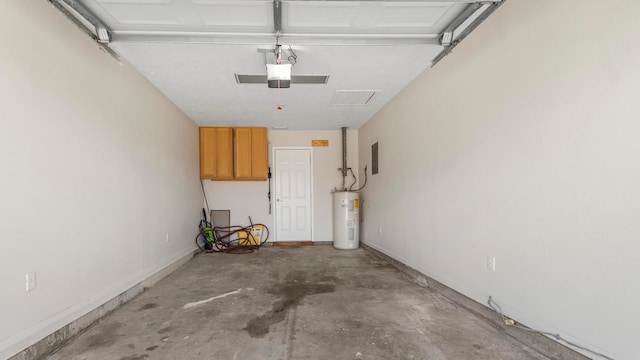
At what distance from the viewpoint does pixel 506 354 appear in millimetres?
1874

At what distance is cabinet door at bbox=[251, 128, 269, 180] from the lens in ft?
19.6

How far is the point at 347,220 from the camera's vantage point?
19.0 feet

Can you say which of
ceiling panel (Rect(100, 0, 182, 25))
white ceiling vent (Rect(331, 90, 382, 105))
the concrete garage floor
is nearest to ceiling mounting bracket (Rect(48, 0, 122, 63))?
ceiling panel (Rect(100, 0, 182, 25))

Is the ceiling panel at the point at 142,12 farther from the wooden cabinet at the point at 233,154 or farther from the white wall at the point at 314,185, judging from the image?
the white wall at the point at 314,185

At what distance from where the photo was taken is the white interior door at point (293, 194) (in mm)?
6398

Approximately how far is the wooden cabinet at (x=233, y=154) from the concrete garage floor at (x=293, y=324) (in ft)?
8.16

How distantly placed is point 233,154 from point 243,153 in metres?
0.27

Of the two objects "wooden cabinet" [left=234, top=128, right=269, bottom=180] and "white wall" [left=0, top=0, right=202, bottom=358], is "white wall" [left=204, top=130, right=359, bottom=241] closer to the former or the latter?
"wooden cabinet" [left=234, top=128, right=269, bottom=180]

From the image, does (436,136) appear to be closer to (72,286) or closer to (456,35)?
(456,35)

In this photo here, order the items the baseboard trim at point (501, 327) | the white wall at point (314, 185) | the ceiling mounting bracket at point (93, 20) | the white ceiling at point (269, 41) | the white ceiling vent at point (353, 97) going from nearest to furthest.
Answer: the baseboard trim at point (501, 327)
the ceiling mounting bracket at point (93, 20)
the white ceiling at point (269, 41)
the white ceiling vent at point (353, 97)
the white wall at point (314, 185)

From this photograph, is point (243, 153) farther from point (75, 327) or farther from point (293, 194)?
point (75, 327)

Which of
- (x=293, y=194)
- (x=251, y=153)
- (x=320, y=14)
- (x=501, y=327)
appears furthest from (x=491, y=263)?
(x=251, y=153)

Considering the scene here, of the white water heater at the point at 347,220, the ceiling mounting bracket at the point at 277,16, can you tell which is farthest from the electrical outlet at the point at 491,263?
the white water heater at the point at 347,220

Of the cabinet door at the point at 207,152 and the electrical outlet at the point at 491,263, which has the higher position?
the cabinet door at the point at 207,152
